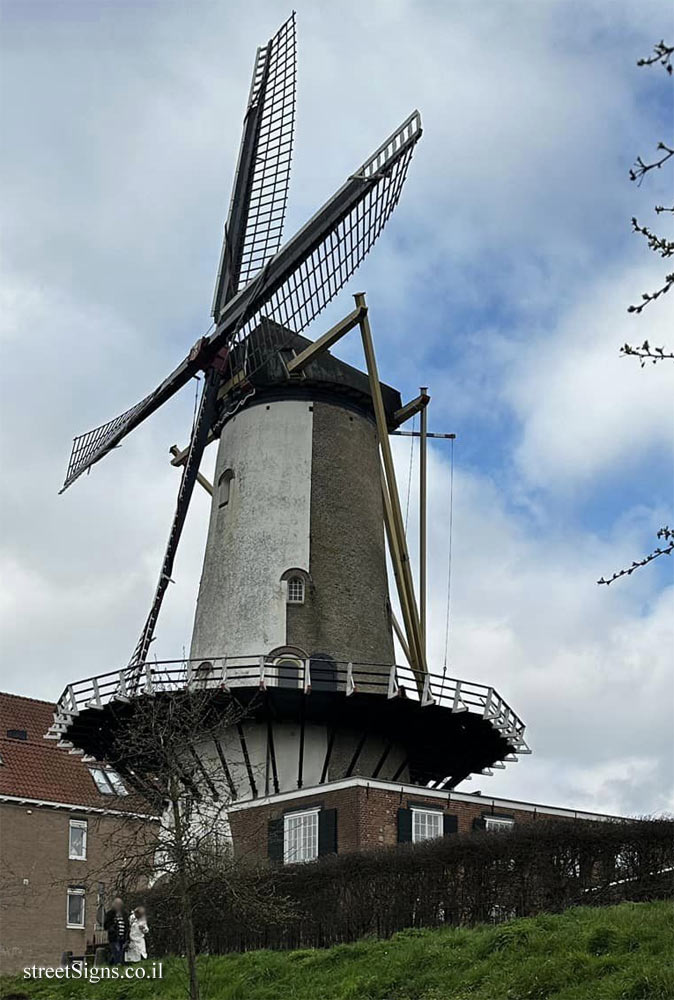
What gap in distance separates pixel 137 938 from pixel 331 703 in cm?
527

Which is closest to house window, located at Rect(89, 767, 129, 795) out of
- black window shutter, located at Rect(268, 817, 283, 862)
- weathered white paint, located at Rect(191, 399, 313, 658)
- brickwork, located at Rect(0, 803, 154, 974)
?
brickwork, located at Rect(0, 803, 154, 974)

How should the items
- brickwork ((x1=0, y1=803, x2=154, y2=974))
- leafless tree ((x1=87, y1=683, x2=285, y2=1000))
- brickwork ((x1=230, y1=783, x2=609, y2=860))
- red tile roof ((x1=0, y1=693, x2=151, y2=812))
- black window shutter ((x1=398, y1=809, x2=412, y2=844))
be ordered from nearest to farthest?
1. leafless tree ((x1=87, y1=683, x2=285, y2=1000))
2. brickwork ((x1=230, y1=783, x2=609, y2=860))
3. black window shutter ((x1=398, y1=809, x2=412, y2=844))
4. brickwork ((x1=0, y1=803, x2=154, y2=974))
5. red tile roof ((x1=0, y1=693, x2=151, y2=812))

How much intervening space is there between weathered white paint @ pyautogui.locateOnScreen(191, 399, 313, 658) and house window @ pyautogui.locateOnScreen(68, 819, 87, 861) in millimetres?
6838

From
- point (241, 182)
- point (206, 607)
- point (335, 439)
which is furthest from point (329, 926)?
point (241, 182)

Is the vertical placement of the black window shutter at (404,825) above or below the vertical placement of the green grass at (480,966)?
above

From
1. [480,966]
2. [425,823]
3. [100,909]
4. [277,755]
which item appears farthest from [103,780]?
[480,966]

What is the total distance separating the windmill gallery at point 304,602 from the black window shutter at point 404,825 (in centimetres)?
4

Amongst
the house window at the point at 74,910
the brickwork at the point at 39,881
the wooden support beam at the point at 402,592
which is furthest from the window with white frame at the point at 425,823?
the house window at the point at 74,910

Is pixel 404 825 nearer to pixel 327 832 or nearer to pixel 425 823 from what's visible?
pixel 425 823

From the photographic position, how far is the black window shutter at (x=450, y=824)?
76.7ft

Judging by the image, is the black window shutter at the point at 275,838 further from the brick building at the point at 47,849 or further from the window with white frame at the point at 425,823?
the brick building at the point at 47,849

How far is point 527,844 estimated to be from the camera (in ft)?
57.6

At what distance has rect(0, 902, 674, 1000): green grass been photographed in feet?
44.6

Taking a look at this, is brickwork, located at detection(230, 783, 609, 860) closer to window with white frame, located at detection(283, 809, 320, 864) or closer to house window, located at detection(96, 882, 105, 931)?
window with white frame, located at detection(283, 809, 320, 864)
